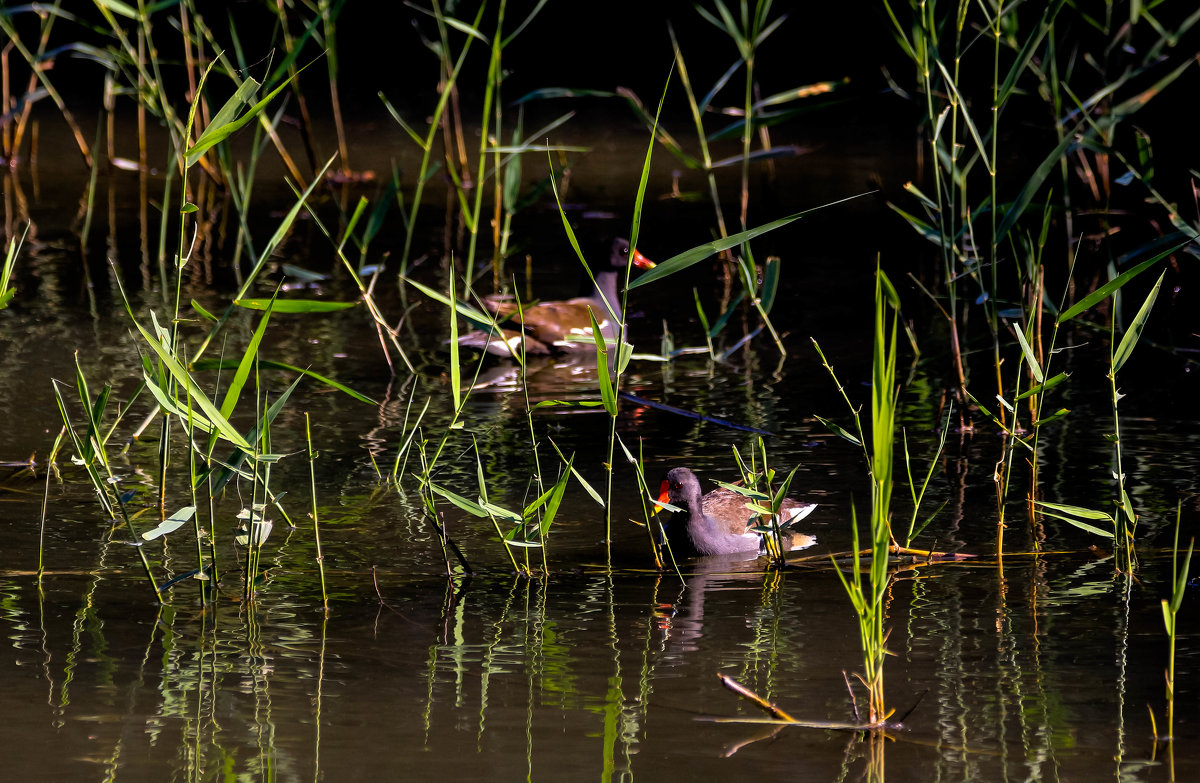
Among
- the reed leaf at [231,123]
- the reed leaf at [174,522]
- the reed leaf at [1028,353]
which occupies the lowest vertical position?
the reed leaf at [174,522]

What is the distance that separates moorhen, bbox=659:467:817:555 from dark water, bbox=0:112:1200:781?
68mm

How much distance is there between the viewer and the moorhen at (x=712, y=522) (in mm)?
4461

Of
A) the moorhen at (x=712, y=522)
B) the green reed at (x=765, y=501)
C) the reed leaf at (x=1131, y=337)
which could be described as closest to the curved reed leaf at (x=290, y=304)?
the green reed at (x=765, y=501)

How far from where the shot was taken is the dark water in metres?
3.24

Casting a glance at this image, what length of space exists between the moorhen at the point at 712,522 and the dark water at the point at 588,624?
68 millimetres

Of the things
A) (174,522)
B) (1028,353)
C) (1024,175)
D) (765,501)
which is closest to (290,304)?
(174,522)

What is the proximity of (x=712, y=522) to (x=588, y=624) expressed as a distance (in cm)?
75

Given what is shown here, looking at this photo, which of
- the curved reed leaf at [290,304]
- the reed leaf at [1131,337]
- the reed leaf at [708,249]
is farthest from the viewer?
the reed leaf at [1131,337]

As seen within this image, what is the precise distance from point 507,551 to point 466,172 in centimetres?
582

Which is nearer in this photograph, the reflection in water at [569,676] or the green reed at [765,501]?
the reflection in water at [569,676]

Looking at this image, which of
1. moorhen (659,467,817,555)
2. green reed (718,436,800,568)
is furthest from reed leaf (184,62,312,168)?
moorhen (659,467,817,555)

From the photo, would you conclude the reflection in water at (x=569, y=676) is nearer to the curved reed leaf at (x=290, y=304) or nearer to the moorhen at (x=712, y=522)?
the moorhen at (x=712, y=522)

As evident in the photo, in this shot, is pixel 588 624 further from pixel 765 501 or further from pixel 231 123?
pixel 231 123

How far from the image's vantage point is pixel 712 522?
179 inches
